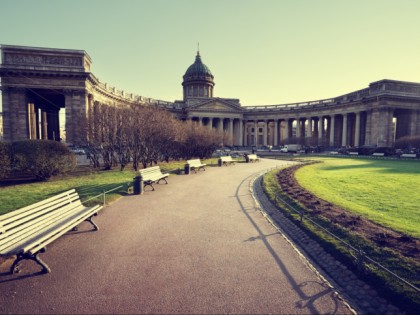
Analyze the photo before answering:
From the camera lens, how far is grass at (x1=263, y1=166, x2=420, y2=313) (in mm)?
4098

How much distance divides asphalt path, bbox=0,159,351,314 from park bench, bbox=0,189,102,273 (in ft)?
1.61

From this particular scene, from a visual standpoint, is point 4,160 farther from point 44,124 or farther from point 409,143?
point 409,143

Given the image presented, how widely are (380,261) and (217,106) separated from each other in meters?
69.5

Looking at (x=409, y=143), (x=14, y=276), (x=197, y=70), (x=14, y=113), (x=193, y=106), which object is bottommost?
(x=14, y=276)

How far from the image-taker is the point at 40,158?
13523mm

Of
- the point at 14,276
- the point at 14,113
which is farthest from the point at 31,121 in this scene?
the point at 14,276

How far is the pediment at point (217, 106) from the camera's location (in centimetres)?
7049

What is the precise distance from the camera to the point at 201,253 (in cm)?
583

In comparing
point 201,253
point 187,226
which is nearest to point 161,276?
point 201,253

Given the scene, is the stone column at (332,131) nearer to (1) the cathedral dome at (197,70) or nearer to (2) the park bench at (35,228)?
(1) the cathedral dome at (197,70)

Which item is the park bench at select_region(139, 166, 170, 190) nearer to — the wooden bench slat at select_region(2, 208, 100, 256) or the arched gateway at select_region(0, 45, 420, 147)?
the wooden bench slat at select_region(2, 208, 100, 256)

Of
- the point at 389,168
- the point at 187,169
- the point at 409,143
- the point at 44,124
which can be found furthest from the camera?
the point at 44,124

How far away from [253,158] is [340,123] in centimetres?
4576

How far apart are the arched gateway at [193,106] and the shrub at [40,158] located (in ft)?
17.3
